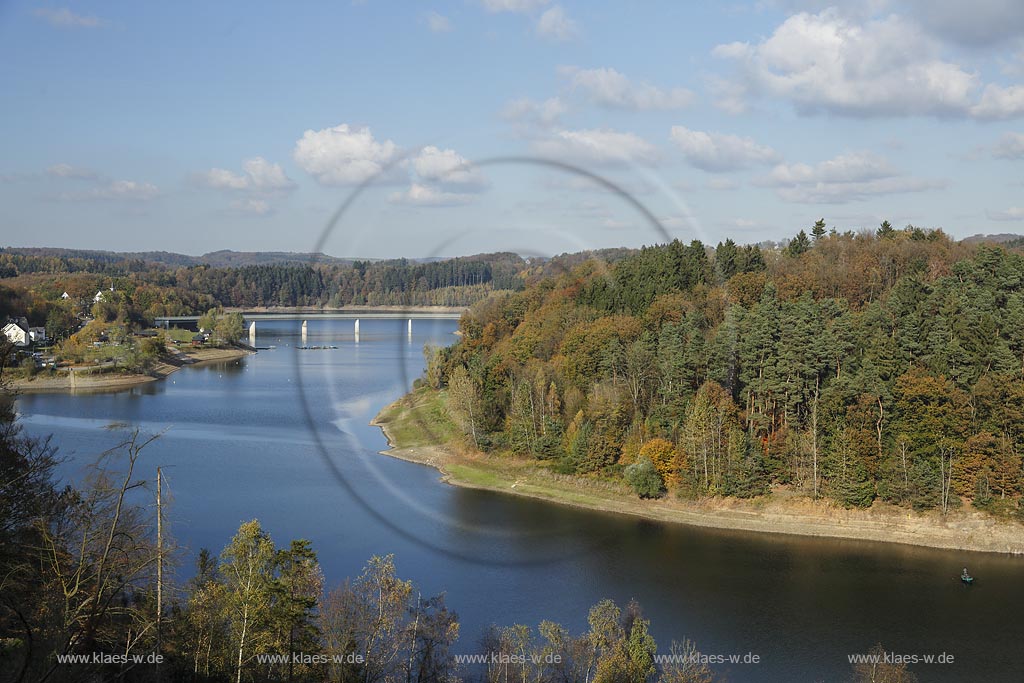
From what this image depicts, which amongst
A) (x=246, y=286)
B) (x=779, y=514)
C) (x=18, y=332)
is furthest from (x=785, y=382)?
(x=246, y=286)

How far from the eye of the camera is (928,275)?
26750 millimetres

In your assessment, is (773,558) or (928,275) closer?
(773,558)

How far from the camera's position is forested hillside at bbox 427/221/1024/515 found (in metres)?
21.1

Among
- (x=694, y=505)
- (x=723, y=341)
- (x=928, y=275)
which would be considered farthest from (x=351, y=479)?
(x=928, y=275)

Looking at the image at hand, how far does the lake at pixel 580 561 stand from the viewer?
1362 cm

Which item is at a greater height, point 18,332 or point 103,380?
point 18,332

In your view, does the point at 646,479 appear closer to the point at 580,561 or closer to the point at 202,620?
the point at 580,561

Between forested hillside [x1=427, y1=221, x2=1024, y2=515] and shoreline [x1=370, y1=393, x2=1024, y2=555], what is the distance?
369 mm

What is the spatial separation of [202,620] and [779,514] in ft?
51.6

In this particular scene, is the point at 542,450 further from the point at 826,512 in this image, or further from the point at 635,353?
the point at 826,512

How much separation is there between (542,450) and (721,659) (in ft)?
40.5

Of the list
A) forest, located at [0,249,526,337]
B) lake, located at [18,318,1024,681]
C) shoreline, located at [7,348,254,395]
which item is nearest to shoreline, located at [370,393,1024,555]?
lake, located at [18,318,1024,681]

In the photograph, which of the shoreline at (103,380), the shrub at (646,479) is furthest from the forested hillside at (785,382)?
the shoreline at (103,380)

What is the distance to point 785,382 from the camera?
2242 centimetres
